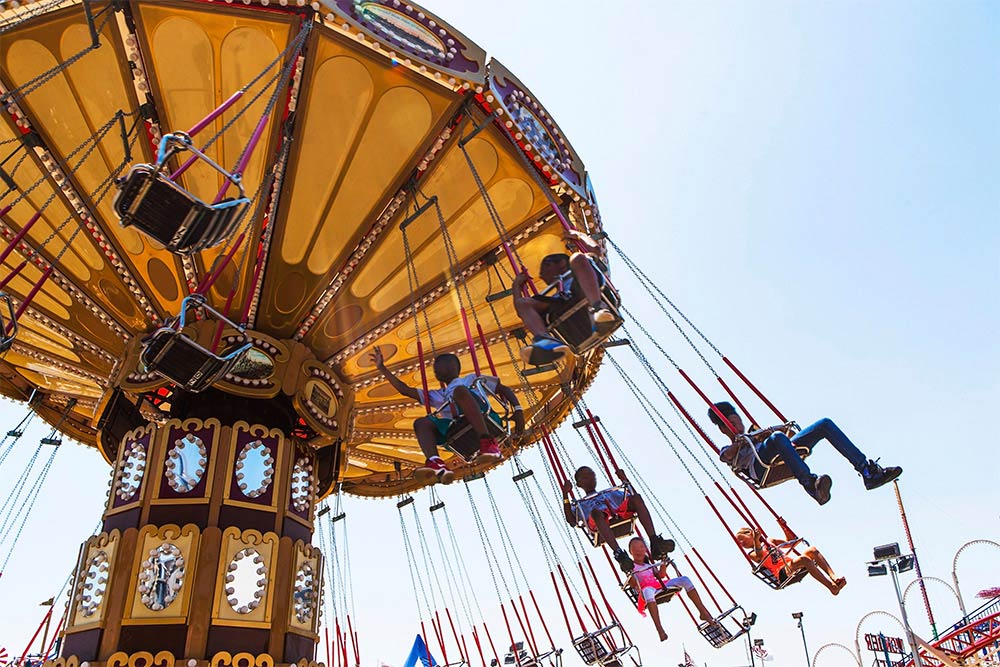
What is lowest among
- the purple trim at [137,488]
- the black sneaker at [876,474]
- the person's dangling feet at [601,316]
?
the black sneaker at [876,474]

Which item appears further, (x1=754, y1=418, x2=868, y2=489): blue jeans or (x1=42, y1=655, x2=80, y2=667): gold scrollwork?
(x1=754, y1=418, x2=868, y2=489): blue jeans

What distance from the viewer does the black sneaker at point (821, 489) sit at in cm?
704

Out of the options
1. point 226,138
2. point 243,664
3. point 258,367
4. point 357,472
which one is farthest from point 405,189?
point 357,472

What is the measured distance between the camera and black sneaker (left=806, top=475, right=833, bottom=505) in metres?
7.04

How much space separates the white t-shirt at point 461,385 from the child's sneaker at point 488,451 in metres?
0.35

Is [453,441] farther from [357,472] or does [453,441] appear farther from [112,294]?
[357,472]

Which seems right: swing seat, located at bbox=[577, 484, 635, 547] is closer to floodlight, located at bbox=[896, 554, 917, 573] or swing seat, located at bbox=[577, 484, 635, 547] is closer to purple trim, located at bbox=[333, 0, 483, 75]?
purple trim, located at bbox=[333, 0, 483, 75]

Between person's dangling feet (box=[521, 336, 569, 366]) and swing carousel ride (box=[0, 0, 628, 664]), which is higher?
swing carousel ride (box=[0, 0, 628, 664])

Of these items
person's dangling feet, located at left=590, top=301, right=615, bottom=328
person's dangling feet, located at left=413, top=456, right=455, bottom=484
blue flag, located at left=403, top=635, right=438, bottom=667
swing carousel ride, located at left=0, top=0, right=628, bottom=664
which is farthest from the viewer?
blue flag, located at left=403, top=635, right=438, bottom=667

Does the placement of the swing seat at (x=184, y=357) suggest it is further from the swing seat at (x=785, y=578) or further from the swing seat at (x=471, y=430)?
the swing seat at (x=785, y=578)

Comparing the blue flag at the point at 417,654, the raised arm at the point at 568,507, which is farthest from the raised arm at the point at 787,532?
the blue flag at the point at 417,654

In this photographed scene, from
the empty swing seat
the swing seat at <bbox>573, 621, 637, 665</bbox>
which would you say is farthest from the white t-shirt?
the swing seat at <bbox>573, 621, 637, 665</bbox>

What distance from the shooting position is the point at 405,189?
815 cm

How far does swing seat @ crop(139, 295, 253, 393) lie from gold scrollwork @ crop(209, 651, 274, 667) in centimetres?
253
